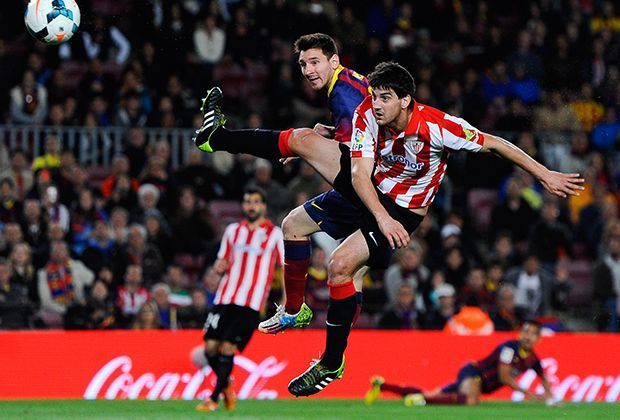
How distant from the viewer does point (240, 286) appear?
13.0 meters

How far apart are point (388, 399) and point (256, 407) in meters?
2.48

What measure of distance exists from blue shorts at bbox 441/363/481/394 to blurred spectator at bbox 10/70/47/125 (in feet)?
19.3

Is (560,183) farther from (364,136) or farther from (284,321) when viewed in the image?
(284,321)

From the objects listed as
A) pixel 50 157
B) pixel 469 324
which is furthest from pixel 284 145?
pixel 50 157

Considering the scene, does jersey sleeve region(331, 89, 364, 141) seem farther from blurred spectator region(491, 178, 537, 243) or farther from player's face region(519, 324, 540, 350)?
blurred spectator region(491, 178, 537, 243)

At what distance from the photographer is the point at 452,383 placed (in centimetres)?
1456

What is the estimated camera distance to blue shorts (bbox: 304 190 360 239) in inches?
360

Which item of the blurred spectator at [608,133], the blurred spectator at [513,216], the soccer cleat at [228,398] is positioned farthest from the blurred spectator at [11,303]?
the blurred spectator at [608,133]

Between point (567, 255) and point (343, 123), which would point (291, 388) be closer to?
point (343, 123)

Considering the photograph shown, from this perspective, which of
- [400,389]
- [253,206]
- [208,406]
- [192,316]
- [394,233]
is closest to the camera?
[394,233]

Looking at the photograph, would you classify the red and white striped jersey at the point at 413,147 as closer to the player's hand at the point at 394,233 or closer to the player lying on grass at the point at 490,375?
the player's hand at the point at 394,233

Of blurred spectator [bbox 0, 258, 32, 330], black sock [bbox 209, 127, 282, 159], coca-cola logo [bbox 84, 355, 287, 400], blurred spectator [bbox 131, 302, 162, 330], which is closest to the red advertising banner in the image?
coca-cola logo [bbox 84, 355, 287, 400]

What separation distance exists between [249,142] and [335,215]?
74 centimetres

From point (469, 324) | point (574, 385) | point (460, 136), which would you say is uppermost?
point (460, 136)
